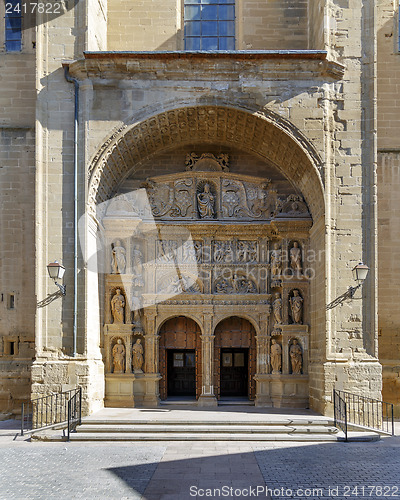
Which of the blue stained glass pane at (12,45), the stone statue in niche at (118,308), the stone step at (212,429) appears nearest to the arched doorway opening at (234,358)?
the stone statue in niche at (118,308)

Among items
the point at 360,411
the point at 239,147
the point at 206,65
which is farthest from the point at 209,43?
the point at 360,411

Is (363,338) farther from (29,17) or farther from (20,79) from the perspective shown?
(29,17)

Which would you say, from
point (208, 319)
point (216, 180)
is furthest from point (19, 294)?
point (216, 180)

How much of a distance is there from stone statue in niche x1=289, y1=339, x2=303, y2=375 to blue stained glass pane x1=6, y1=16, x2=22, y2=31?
1090 cm

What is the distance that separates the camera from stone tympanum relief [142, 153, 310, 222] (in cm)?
1532

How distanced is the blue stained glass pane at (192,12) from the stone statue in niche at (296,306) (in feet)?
25.1

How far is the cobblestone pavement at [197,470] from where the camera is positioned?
8203 mm

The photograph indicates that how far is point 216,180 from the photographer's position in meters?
15.4

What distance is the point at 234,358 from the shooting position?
1573cm

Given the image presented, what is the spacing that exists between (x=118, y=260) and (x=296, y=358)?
16.6 ft

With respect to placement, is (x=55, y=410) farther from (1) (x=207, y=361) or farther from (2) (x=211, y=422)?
(1) (x=207, y=361)

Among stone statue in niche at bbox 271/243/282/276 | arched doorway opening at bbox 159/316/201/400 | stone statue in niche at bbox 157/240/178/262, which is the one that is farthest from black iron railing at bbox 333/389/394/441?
stone statue in niche at bbox 157/240/178/262

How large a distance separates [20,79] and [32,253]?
4.50 meters

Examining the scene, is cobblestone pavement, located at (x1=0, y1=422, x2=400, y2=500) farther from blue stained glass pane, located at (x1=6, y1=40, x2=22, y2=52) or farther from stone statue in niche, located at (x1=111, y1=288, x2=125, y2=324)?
blue stained glass pane, located at (x1=6, y1=40, x2=22, y2=52)
